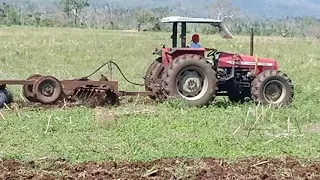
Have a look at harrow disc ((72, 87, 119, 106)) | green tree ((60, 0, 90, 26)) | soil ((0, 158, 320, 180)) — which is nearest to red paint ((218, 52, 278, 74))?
harrow disc ((72, 87, 119, 106))

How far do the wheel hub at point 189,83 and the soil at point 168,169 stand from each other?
498 centimetres

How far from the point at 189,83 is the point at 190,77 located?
119 millimetres

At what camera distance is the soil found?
761 centimetres

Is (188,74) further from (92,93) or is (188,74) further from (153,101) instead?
(92,93)

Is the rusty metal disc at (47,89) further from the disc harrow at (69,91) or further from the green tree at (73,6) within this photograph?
the green tree at (73,6)

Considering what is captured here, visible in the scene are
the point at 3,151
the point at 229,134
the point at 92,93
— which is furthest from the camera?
the point at 92,93

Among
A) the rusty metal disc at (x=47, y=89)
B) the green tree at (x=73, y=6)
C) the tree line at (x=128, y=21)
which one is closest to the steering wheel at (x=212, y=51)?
the rusty metal disc at (x=47, y=89)

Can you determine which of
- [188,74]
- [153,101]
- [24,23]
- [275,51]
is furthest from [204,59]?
[24,23]

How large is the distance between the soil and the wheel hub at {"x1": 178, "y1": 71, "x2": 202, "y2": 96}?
16.3ft

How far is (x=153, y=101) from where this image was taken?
1382 cm

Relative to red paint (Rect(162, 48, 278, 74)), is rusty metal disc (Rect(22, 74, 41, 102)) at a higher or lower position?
lower

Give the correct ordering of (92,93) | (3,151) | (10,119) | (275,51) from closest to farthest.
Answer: (3,151), (10,119), (92,93), (275,51)

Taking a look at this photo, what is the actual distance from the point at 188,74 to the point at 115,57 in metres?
13.7

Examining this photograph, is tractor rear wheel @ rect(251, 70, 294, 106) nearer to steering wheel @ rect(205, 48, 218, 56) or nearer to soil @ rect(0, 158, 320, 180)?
steering wheel @ rect(205, 48, 218, 56)
